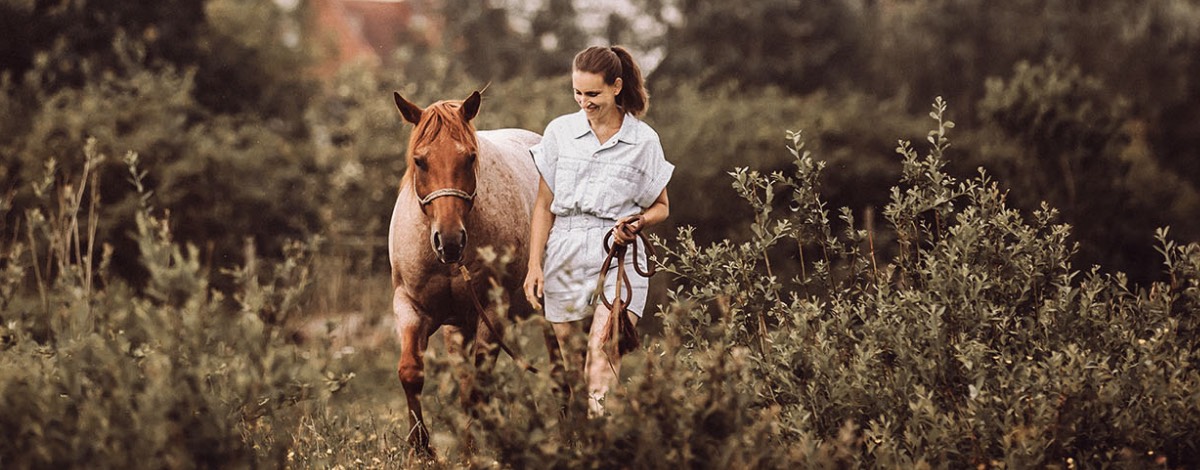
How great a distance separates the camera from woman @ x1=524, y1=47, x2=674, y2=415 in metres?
4.63

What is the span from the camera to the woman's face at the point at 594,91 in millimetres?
4484

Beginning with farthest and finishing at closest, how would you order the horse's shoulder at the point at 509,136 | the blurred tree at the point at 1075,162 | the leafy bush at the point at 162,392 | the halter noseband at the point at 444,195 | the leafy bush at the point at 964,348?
the blurred tree at the point at 1075,162
the horse's shoulder at the point at 509,136
the halter noseband at the point at 444,195
the leafy bush at the point at 964,348
the leafy bush at the point at 162,392

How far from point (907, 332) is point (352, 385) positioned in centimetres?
515

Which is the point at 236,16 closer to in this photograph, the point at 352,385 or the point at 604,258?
the point at 352,385

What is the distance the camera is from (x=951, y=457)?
13.1 ft

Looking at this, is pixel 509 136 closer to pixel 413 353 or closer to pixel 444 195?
pixel 413 353

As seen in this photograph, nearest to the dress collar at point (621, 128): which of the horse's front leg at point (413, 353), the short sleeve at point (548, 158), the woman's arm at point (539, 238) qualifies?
the short sleeve at point (548, 158)

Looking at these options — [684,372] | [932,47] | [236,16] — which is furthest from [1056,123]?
[932,47]

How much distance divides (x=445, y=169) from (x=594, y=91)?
0.70 m

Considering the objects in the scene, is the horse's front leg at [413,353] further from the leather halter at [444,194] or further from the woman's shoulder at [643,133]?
the woman's shoulder at [643,133]

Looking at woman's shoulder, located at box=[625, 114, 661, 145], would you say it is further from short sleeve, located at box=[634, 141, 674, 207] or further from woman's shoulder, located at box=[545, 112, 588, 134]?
woman's shoulder, located at box=[545, 112, 588, 134]

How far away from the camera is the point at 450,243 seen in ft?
14.6

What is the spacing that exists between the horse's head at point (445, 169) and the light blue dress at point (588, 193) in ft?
1.07

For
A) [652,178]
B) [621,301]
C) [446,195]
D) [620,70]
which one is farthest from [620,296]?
[620,70]
